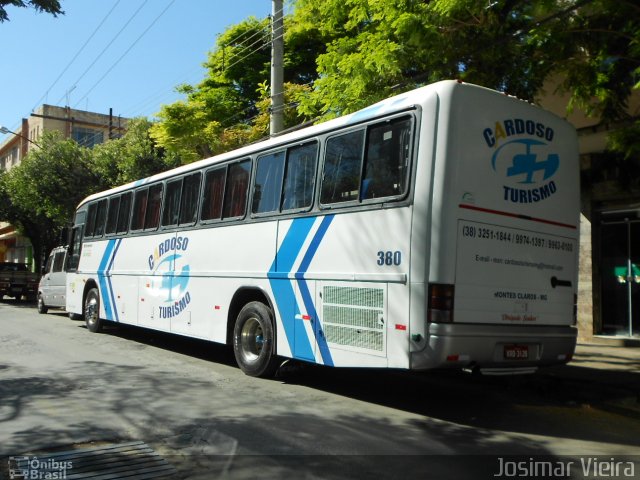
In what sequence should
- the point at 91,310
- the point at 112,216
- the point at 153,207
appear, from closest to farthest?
the point at 153,207
the point at 112,216
the point at 91,310

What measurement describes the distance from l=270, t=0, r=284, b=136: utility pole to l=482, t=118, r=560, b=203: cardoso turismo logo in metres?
7.50

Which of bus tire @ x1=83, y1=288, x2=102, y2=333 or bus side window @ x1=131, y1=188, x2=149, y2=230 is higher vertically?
bus side window @ x1=131, y1=188, x2=149, y2=230

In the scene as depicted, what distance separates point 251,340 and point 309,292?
1770 millimetres

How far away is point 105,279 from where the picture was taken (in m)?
13.3

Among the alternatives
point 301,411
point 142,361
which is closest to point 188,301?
point 142,361

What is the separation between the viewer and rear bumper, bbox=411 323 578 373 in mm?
5723

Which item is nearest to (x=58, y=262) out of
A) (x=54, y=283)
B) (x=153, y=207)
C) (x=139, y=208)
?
(x=54, y=283)

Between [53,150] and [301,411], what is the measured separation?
76.4 feet

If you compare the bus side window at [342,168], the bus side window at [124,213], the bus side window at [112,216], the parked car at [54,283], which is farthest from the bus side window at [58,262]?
the bus side window at [342,168]

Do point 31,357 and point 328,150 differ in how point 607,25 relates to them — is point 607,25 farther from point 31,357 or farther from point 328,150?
point 31,357

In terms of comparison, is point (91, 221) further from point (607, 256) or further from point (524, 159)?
point (607, 256)

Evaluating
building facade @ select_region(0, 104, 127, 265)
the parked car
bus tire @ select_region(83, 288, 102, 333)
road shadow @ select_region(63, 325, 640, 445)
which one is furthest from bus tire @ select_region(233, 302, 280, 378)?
building facade @ select_region(0, 104, 127, 265)

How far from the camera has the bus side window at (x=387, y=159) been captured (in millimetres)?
6207

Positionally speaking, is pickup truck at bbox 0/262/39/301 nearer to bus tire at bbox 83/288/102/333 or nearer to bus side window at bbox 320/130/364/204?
bus tire at bbox 83/288/102/333
